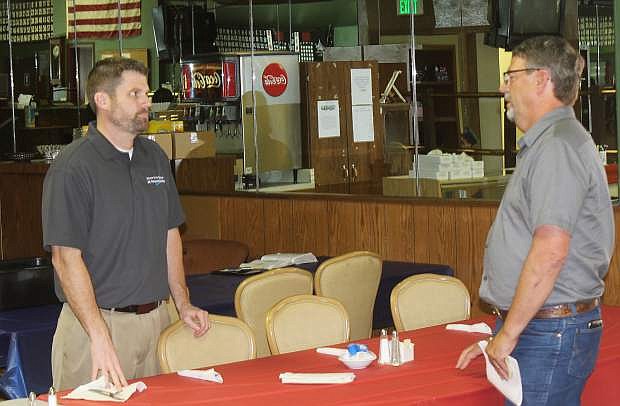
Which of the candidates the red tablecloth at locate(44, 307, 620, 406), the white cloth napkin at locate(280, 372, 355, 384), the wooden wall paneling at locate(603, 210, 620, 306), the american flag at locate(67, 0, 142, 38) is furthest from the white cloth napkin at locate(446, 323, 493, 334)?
the american flag at locate(67, 0, 142, 38)

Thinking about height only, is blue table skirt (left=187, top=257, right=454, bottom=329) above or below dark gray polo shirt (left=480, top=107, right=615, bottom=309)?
below

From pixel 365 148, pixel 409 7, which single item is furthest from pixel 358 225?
pixel 409 7

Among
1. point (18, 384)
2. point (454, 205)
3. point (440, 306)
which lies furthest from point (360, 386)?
point (454, 205)

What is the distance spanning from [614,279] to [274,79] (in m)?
3.44

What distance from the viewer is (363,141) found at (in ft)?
28.3

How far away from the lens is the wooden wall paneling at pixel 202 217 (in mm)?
9305

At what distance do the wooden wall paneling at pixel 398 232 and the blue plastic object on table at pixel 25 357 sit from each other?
9.81 ft

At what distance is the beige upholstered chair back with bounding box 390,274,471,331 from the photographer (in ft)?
17.6

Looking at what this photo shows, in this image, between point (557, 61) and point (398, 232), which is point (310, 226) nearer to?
point (398, 232)

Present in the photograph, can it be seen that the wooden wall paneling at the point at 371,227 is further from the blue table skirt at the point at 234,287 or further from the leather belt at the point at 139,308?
the leather belt at the point at 139,308

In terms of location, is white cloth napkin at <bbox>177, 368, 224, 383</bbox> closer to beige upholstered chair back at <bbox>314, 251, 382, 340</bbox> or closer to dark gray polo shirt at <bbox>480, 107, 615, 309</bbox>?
dark gray polo shirt at <bbox>480, 107, 615, 309</bbox>

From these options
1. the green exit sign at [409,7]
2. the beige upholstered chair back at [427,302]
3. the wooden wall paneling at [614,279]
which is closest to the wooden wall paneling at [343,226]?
the green exit sign at [409,7]

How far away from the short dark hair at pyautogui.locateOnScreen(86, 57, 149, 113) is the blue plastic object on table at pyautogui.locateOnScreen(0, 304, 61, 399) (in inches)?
57.5

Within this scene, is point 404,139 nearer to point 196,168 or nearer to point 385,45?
point 385,45
